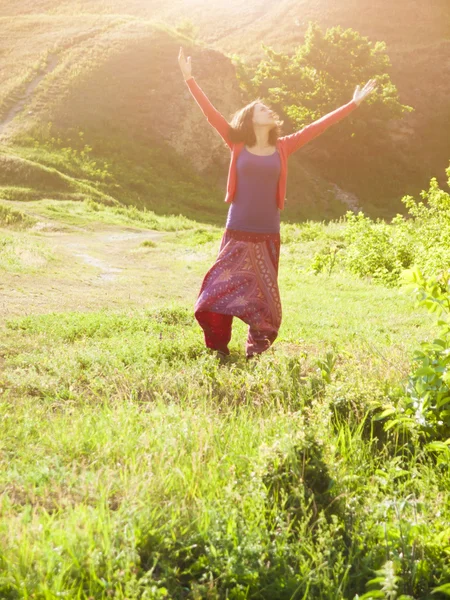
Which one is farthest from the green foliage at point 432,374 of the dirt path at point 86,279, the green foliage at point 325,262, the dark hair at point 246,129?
the green foliage at point 325,262

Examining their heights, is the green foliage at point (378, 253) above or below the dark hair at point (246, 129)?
below

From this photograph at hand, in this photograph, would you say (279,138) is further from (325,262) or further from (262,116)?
(325,262)

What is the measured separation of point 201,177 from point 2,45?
76.6 feet

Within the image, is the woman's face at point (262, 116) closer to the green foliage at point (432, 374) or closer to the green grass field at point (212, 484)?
the green grass field at point (212, 484)

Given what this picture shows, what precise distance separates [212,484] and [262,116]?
3.56 metres

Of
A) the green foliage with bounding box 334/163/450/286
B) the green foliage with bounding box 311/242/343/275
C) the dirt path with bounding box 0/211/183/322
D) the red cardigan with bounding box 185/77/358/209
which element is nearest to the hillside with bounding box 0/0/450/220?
the dirt path with bounding box 0/211/183/322

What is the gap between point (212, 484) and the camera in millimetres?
2531

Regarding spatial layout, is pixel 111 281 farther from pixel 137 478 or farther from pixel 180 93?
pixel 180 93

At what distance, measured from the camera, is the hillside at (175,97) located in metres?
35.6

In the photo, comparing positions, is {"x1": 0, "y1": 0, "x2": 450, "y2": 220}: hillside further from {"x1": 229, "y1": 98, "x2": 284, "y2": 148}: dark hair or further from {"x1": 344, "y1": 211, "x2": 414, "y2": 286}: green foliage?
{"x1": 229, "y1": 98, "x2": 284, "y2": 148}: dark hair

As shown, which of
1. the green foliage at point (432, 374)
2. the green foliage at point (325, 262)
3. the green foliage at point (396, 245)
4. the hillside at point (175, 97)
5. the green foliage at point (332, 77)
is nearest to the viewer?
the green foliage at point (432, 374)

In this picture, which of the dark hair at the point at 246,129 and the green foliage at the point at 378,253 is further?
the green foliage at the point at 378,253

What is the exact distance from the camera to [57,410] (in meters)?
3.96

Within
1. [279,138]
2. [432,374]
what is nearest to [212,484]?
[432,374]
